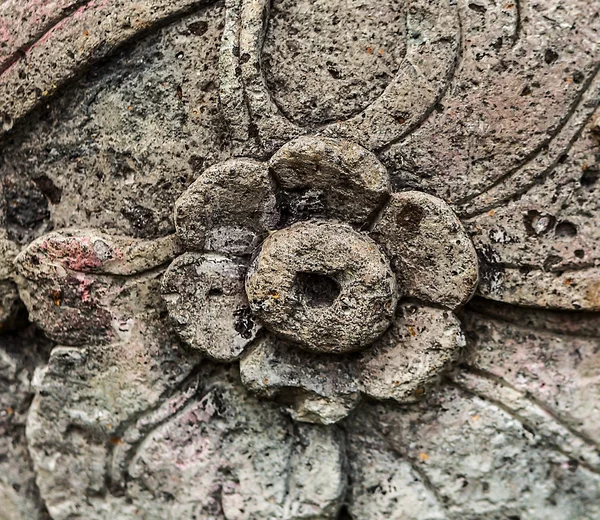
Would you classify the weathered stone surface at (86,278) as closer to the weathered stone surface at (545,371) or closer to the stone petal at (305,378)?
the stone petal at (305,378)

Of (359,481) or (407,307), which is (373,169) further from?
(359,481)

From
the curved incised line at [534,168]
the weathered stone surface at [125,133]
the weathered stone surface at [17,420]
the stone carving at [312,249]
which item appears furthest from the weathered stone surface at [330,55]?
the weathered stone surface at [17,420]

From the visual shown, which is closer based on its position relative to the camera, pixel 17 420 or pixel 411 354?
pixel 411 354

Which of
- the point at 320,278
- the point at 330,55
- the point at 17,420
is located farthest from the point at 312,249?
the point at 17,420

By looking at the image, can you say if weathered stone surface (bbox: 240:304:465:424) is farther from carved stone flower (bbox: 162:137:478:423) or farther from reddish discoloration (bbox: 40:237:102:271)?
reddish discoloration (bbox: 40:237:102:271)

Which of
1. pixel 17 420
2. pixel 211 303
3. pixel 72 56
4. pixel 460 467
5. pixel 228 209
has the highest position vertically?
pixel 72 56

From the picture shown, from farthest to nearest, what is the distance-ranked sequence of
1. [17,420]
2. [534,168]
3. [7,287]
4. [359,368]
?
1. [17,420]
2. [7,287]
3. [359,368]
4. [534,168]

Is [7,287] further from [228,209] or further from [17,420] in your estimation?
[228,209]

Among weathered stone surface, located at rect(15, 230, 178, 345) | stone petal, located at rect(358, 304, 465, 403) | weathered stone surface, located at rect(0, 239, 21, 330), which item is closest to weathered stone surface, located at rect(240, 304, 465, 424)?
stone petal, located at rect(358, 304, 465, 403)
